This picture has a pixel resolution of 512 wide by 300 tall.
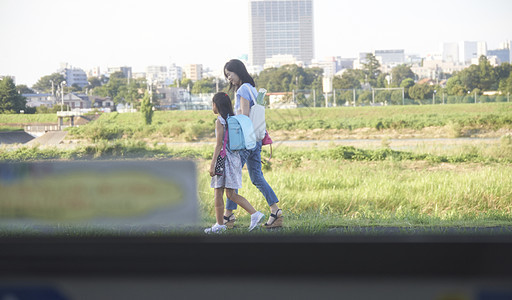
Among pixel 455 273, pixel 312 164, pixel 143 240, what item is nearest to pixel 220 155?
pixel 143 240

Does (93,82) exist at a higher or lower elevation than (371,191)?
higher

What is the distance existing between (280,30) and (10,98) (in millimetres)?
3005

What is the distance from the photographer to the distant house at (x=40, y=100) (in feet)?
21.0

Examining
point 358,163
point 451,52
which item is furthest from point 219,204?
point 358,163

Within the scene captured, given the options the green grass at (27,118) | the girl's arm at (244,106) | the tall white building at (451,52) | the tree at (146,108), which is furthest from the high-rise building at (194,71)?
the tall white building at (451,52)

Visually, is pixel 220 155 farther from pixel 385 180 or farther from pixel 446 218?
pixel 385 180

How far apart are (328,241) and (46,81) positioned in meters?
4.35

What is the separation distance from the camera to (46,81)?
252 inches

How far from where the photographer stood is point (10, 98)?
650 cm

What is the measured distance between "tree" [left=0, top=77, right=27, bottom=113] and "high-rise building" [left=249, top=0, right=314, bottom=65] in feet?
8.29

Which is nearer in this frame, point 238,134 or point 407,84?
point 238,134

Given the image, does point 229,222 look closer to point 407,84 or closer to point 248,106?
point 248,106

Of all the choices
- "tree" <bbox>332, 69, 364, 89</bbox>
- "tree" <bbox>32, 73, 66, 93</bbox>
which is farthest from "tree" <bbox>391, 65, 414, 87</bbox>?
"tree" <bbox>32, 73, 66, 93</bbox>

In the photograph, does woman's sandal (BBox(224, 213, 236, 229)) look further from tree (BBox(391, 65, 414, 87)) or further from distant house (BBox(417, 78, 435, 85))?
distant house (BBox(417, 78, 435, 85))
